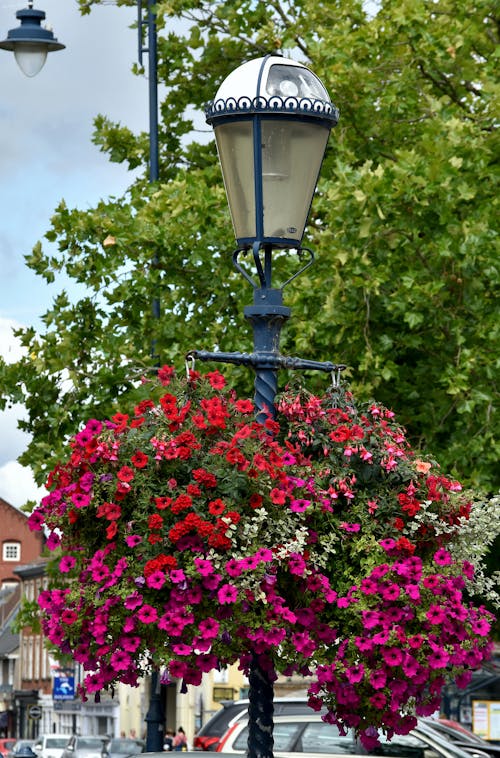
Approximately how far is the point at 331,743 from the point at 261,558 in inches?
394

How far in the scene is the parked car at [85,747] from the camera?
41.7 m

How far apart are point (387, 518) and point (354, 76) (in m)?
14.1

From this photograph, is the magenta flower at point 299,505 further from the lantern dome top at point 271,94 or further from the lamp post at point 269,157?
the lantern dome top at point 271,94

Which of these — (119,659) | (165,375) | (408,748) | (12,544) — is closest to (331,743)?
(408,748)

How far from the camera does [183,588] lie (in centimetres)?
635

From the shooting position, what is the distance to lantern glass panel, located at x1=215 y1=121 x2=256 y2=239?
7520 millimetres

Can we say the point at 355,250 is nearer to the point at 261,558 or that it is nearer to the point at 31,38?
the point at 31,38

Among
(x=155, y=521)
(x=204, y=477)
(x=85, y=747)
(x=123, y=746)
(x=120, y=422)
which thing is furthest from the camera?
(x=85, y=747)

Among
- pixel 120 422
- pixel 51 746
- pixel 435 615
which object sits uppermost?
pixel 120 422

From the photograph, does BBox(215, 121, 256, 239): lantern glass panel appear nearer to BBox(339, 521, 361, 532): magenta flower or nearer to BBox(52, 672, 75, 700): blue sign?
BBox(339, 521, 361, 532): magenta flower

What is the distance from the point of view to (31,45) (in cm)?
1792

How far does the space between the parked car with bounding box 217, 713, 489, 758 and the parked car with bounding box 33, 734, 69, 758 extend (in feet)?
125

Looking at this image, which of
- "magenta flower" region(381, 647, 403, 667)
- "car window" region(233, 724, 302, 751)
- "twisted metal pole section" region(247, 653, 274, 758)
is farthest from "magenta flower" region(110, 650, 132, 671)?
"car window" region(233, 724, 302, 751)

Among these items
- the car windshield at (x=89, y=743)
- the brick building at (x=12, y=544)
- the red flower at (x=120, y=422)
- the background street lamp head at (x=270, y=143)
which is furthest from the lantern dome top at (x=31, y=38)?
the brick building at (x=12, y=544)
